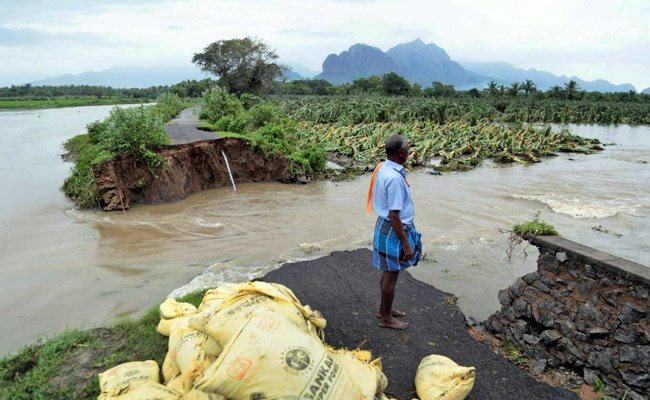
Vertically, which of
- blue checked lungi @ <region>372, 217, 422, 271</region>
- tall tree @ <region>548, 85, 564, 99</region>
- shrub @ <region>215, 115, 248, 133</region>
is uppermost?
tall tree @ <region>548, 85, 564, 99</region>

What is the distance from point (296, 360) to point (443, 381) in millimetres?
1485

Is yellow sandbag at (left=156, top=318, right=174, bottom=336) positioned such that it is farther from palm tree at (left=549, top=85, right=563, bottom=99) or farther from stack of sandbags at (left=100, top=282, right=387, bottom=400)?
palm tree at (left=549, top=85, right=563, bottom=99)

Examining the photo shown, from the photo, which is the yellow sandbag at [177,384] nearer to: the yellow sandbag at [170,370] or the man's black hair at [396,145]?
the yellow sandbag at [170,370]

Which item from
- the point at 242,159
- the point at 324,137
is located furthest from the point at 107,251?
the point at 324,137

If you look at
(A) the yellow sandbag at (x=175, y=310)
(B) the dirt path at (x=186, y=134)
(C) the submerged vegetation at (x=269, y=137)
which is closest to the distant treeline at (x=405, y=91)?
(C) the submerged vegetation at (x=269, y=137)

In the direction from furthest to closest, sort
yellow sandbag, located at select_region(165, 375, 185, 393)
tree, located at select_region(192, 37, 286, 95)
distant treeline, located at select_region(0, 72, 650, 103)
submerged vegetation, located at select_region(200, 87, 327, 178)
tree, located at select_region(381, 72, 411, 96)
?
tree, located at select_region(381, 72, 411, 96), distant treeline, located at select_region(0, 72, 650, 103), tree, located at select_region(192, 37, 286, 95), submerged vegetation, located at select_region(200, 87, 327, 178), yellow sandbag, located at select_region(165, 375, 185, 393)

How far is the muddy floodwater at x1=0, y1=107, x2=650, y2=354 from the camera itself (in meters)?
5.64

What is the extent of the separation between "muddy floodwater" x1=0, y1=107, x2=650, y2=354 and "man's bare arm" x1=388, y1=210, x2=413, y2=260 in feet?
6.22

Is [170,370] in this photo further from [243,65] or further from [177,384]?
[243,65]

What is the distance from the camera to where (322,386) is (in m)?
2.25

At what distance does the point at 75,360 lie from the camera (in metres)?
3.51

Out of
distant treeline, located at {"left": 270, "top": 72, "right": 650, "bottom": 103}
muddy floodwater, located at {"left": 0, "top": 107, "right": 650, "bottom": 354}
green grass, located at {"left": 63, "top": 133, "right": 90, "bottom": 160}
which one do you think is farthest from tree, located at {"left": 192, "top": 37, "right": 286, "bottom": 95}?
muddy floodwater, located at {"left": 0, "top": 107, "right": 650, "bottom": 354}

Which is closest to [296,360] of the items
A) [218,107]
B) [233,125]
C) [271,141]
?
[271,141]

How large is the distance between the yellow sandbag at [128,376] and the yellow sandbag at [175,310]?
0.73 m
